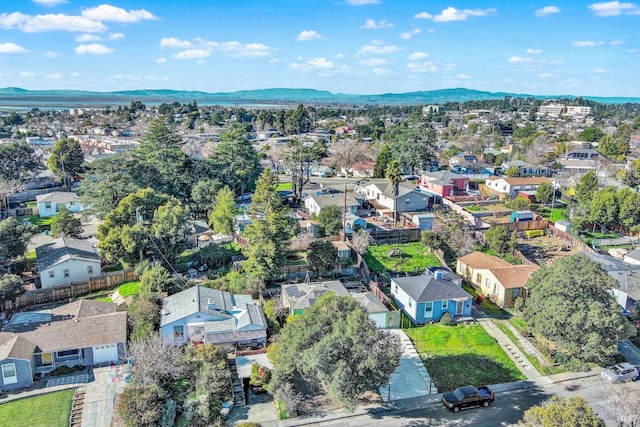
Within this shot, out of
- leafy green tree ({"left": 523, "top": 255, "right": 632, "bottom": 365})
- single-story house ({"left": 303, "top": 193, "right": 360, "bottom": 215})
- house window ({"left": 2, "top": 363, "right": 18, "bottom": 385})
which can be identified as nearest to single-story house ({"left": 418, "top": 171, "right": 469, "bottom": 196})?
single-story house ({"left": 303, "top": 193, "right": 360, "bottom": 215})

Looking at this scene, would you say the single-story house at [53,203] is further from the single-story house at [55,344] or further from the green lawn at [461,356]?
the green lawn at [461,356]

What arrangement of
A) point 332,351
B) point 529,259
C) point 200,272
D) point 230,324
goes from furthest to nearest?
point 529,259, point 200,272, point 230,324, point 332,351

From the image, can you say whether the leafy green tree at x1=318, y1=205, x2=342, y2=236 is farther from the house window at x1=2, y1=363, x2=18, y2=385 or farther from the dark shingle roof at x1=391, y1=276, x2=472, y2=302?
the house window at x1=2, y1=363, x2=18, y2=385

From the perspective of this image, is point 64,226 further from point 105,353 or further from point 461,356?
point 461,356

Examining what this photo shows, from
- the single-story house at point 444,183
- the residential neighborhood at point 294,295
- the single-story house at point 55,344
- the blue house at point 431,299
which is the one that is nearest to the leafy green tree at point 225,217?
the residential neighborhood at point 294,295

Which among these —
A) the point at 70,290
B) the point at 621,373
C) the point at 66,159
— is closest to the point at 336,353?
the point at 621,373

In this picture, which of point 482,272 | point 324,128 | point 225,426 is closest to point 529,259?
point 482,272

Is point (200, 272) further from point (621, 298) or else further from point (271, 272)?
point (621, 298)
